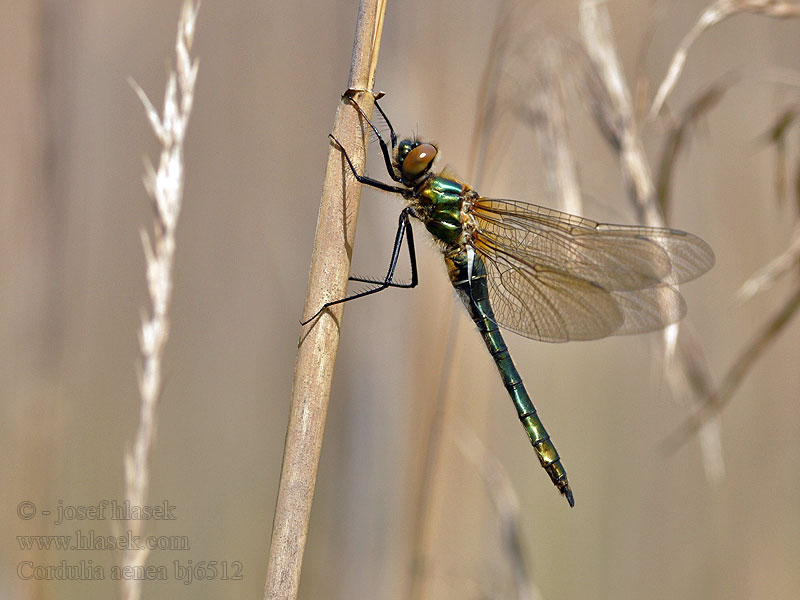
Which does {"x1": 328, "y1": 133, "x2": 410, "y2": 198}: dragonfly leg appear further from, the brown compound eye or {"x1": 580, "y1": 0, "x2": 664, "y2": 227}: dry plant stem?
{"x1": 580, "y1": 0, "x2": 664, "y2": 227}: dry plant stem

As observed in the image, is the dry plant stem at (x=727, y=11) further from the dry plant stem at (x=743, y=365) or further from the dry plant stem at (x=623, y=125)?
the dry plant stem at (x=743, y=365)

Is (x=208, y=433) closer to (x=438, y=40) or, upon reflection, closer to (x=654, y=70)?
(x=438, y=40)

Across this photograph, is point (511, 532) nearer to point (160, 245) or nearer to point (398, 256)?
point (398, 256)

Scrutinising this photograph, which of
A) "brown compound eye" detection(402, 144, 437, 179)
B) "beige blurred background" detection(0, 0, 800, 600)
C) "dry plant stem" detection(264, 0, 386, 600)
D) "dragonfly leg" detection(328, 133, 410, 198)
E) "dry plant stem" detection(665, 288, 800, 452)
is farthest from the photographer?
"beige blurred background" detection(0, 0, 800, 600)

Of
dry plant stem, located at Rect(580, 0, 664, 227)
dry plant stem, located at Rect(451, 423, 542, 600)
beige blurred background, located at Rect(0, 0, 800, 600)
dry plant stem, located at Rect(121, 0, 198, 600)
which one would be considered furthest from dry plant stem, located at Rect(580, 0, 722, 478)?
dry plant stem, located at Rect(121, 0, 198, 600)

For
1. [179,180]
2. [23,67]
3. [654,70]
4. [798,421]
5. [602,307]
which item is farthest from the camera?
[654,70]

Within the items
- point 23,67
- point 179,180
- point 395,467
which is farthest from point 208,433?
point 179,180

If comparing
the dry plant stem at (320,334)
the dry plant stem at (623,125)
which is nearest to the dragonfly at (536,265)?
the dry plant stem at (623,125)
